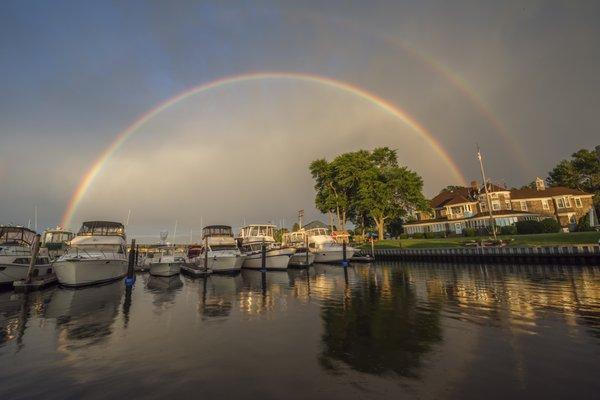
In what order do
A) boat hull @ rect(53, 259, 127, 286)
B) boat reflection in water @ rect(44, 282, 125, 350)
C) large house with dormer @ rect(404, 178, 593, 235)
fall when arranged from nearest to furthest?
boat reflection in water @ rect(44, 282, 125, 350), boat hull @ rect(53, 259, 127, 286), large house with dormer @ rect(404, 178, 593, 235)

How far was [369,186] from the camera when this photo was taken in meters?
62.4

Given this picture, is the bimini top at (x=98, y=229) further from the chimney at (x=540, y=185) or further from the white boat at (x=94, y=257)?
the chimney at (x=540, y=185)

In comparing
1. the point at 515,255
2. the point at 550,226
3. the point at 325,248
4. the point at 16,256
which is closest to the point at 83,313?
the point at 16,256

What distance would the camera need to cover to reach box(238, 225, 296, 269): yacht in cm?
3731

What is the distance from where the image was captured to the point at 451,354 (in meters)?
8.34

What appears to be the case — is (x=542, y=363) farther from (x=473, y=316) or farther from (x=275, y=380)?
(x=275, y=380)

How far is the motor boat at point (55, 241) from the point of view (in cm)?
3906

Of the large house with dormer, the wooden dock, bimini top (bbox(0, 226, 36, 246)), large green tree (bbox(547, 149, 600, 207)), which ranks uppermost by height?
large green tree (bbox(547, 149, 600, 207))

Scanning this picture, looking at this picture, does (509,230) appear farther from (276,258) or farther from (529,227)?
(276,258)

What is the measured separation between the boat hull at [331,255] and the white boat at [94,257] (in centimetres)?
2597

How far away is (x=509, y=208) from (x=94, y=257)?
73062mm

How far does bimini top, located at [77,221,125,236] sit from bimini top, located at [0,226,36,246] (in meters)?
4.82

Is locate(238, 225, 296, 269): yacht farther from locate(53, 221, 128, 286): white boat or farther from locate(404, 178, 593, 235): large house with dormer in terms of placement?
locate(404, 178, 593, 235): large house with dormer

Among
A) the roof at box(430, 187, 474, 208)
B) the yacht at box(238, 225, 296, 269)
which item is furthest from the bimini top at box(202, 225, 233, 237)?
the roof at box(430, 187, 474, 208)
